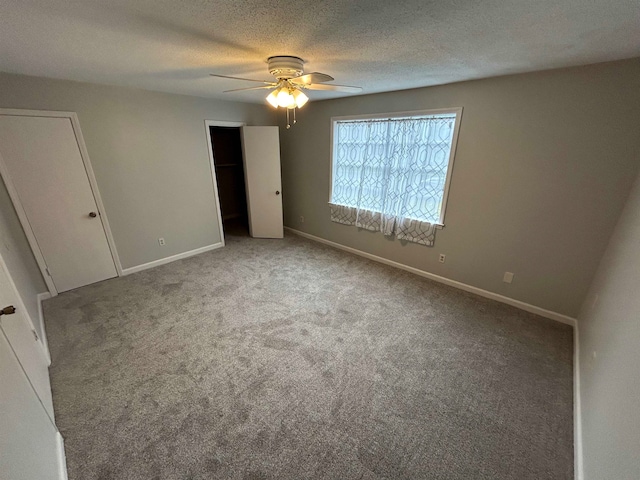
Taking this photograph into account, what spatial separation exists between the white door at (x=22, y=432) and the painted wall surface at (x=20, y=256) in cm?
127

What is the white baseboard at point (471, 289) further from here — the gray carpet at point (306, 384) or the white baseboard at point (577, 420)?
the white baseboard at point (577, 420)

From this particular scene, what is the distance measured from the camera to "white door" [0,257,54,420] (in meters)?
1.42

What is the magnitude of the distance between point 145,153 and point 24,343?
2437mm

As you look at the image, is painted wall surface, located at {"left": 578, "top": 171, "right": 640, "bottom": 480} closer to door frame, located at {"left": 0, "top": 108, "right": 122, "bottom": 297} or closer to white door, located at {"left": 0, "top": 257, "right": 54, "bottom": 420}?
white door, located at {"left": 0, "top": 257, "right": 54, "bottom": 420}

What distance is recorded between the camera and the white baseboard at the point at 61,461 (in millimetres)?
1315

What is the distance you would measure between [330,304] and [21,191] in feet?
11.0

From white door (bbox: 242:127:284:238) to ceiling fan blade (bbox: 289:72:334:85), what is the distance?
93.7 inches

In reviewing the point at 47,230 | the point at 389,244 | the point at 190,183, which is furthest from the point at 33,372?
the point at 389,244

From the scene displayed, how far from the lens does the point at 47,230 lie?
2.79 m

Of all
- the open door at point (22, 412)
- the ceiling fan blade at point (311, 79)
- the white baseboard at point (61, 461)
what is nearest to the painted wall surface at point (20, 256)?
the open door at point (22, 412)

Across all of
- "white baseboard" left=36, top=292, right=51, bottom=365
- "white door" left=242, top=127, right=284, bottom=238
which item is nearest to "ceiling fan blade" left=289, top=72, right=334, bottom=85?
"white door" left=242, top=127, right=284, bottom=238

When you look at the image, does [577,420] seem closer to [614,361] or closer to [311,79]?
[614,361]

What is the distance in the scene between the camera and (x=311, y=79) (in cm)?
181

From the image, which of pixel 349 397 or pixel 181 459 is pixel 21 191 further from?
pixel 349 397
